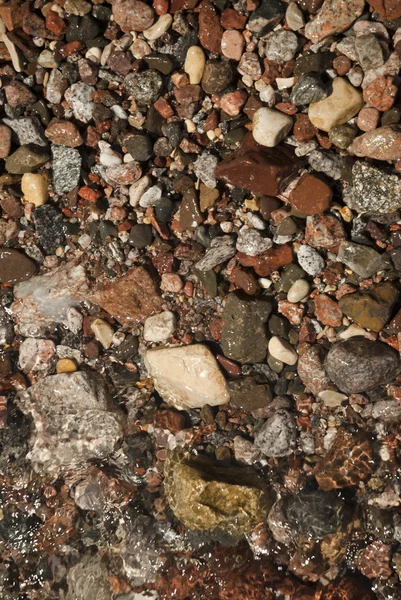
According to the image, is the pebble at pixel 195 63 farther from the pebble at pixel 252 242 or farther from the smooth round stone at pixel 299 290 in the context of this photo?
the smooth round stone at pixel 299 290

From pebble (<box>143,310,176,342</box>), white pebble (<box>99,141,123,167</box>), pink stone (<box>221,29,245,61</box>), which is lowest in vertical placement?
pebble (<box>143,310,176,342</box>)

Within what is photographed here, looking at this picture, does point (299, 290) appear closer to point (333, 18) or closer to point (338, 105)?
point (338, 105)

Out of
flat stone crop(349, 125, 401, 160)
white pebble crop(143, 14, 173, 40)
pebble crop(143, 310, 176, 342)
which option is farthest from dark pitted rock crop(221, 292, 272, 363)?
white pebble crop(143, 14, 173, 40)

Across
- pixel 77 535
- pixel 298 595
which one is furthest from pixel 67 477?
pixel 298 595

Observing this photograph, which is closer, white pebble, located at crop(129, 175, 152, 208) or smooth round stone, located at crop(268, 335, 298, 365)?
smooth round stone, located at crop(268, 335, 298, 365)

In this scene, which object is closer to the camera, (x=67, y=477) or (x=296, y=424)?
(x=296, y=424)

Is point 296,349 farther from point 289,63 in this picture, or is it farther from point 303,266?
point 289,63

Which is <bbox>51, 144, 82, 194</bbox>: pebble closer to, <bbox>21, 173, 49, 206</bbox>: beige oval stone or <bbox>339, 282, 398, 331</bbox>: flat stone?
<bbox>21, 173, 49, 206</bbox>: beige oval stone
